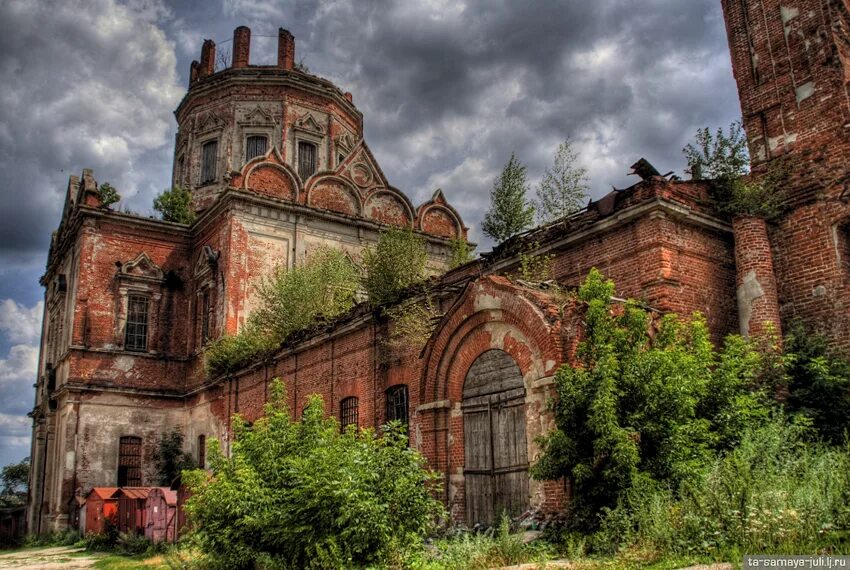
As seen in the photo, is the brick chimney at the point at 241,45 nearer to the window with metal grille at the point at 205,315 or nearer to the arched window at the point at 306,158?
the arched window at the point at 306,158

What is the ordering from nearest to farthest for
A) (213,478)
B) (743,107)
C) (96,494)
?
(213,478) → (743,107) → (96,494)

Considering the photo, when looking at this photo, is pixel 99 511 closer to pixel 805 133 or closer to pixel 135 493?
pixel 135 493

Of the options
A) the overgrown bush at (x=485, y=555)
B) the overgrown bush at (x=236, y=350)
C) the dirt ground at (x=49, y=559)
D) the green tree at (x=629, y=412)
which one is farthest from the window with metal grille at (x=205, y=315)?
the green tree at (x=629, y=412)

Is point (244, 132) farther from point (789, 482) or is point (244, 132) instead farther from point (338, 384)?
point (789, 482)

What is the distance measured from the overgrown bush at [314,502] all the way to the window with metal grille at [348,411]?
572cm

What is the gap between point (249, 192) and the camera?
25.2m

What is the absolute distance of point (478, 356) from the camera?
41.0 feet

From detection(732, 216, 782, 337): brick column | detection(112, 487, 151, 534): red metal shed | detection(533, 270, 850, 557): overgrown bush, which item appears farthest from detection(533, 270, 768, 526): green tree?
detection(112, 487, 151, 534): red metal shed

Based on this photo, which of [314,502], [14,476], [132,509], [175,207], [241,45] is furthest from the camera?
[14,476]

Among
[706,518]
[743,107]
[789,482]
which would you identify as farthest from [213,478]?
[743,107]

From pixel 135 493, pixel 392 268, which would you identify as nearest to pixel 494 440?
pixel 392 268

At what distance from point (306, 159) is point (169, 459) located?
42.6 ft

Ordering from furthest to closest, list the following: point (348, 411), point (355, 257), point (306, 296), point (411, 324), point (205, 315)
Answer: point (355, 257) → point (205, 315) → point (306, 296) → point (348, 411) → point (411, 324)

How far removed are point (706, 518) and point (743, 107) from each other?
9.66 meters
